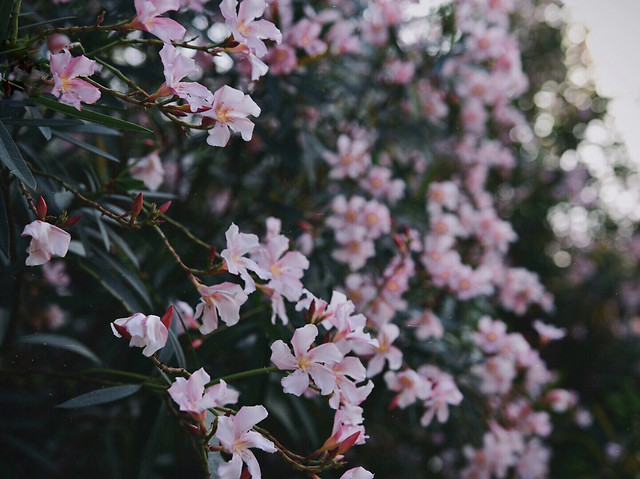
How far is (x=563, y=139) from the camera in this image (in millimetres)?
3178

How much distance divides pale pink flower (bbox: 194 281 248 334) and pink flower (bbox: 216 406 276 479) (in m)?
0.13

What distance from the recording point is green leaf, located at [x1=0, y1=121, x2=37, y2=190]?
0.59m

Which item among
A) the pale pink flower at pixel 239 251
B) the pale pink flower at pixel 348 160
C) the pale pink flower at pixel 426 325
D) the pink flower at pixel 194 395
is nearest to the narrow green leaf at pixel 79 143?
the pale pink flower at pixel 239 251

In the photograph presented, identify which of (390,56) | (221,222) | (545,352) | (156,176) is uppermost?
(390,56)

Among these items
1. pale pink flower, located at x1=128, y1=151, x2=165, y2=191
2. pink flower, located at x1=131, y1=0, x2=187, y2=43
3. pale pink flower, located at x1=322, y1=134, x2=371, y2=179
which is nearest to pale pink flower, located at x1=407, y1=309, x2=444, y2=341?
pale pink flower, located at x1=322, y1=134, x2=371, y2=179

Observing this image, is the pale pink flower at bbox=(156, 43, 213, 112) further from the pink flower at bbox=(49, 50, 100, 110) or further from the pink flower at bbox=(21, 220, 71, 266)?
the pink flower at bbox=(21, 220, 71, 266)

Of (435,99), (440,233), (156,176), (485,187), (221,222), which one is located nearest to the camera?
(156,176)

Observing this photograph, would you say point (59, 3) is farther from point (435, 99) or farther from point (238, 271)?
point (435, 99)

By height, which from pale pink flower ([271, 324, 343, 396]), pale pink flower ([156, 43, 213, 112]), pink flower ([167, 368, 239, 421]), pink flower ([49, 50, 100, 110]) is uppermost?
pale pink flower ([156, 43, 213, 112])

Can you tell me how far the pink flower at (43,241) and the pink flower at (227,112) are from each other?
19 centimetres

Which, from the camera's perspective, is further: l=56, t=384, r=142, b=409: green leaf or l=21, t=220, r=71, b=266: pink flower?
l=56, t=384, r=142, b=409: green leaf

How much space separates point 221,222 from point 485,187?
1.80m

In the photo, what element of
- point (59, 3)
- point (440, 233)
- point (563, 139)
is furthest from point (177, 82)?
point (563, 139)

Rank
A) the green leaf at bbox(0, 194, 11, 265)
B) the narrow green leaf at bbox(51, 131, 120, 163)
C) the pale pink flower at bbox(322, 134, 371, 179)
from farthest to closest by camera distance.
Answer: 1. the pale pink flower at bbox(322, 134, 371, 179)
2. the narrow green leaf at bbox(51, 131, 120, 163)
3. the green leaf at bbox(0, 194, 11, 265)
